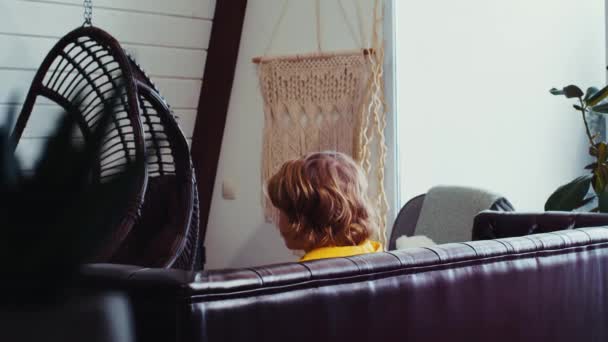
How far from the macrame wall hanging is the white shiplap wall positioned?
40cm

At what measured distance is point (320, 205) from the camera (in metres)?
2.01

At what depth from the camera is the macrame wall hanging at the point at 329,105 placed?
341 cm

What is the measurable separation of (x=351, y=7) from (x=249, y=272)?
8.38ft

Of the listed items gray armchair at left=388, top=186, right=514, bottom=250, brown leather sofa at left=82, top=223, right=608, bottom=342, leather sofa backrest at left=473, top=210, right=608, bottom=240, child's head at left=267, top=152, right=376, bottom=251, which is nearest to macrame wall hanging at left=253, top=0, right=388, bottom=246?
gray armchair at left=388, top=186, right=514, bottom=250

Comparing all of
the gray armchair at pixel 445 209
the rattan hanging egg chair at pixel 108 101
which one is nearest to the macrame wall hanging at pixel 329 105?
the gray armchair at pixel 445 209

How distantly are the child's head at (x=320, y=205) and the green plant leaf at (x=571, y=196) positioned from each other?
87cm

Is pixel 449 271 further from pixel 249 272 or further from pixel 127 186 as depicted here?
pixel 127 186

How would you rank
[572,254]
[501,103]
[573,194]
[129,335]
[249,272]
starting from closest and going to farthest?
[129,335] → [249,272] → [572,254] → [573,194] → [501,103]

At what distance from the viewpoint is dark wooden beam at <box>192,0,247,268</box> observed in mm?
3973

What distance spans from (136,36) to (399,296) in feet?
9.31

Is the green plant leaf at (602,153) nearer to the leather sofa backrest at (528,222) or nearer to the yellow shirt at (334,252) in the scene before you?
the leather sofa backrest at (528,222)

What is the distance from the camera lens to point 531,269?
152cm

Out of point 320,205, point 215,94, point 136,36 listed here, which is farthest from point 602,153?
point 136,36

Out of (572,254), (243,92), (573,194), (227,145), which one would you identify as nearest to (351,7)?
(243,92)
